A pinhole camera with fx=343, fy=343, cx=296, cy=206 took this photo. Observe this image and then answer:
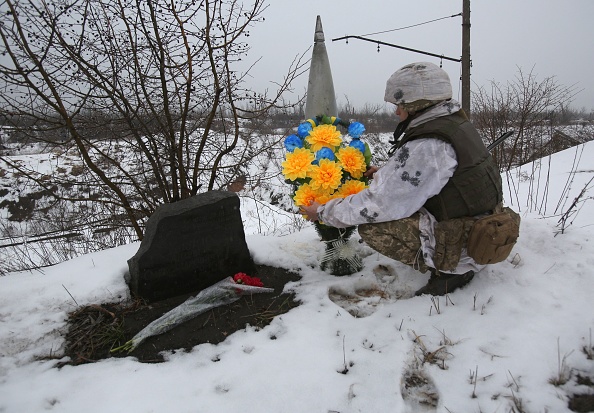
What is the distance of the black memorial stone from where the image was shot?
2434 millimetres

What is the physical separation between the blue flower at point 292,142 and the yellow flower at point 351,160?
12.2 inches

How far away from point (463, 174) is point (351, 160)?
2.39 feet

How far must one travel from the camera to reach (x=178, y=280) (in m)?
2.58

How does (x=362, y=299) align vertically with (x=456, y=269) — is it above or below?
below

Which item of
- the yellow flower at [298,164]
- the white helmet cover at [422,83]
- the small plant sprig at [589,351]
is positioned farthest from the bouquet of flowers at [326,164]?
the small plant sprig at [589,351]

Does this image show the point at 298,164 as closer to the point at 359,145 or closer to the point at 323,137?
the point at 323,137

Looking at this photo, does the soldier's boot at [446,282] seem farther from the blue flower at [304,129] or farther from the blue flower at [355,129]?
the blue flower at [304,129]

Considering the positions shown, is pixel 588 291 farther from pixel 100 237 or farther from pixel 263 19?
pixel 100 237

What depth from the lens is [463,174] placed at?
1968 millimetres

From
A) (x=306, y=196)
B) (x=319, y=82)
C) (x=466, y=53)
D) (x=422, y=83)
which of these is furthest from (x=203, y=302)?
(x=466, y=53)

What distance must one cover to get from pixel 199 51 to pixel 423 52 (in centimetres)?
715

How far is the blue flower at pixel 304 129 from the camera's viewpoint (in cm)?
249

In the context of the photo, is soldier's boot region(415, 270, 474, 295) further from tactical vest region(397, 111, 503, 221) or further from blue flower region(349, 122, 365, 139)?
blue flower region(349, 122, 365, 139)

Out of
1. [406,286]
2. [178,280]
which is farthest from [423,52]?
[178,280]
